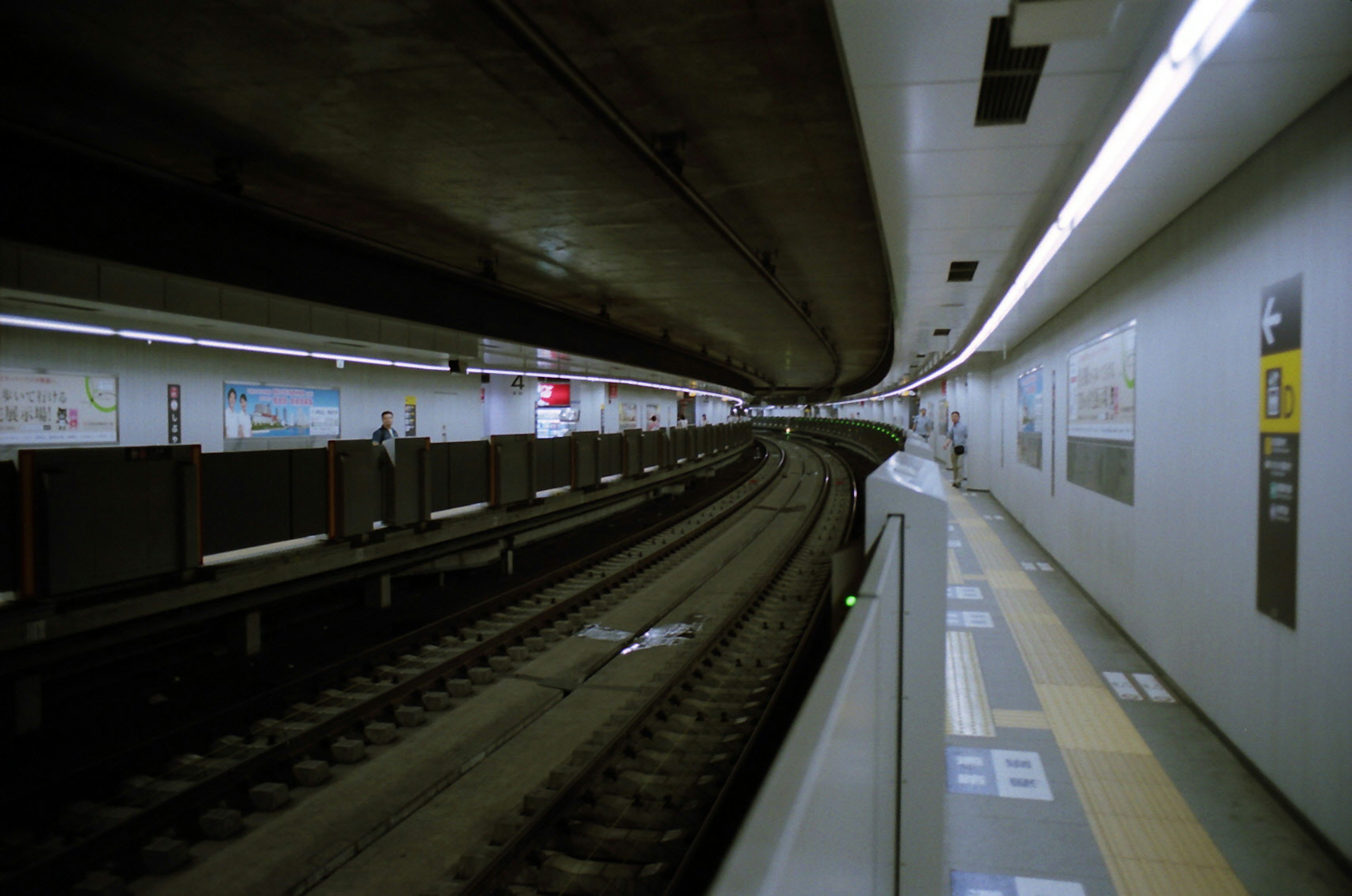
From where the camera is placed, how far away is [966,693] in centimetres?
491

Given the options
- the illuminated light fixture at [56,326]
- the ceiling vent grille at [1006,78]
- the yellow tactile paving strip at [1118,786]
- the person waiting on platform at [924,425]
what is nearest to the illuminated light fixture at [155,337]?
the illuminated light fixture at [56,326]

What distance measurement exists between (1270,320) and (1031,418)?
7.41 metres

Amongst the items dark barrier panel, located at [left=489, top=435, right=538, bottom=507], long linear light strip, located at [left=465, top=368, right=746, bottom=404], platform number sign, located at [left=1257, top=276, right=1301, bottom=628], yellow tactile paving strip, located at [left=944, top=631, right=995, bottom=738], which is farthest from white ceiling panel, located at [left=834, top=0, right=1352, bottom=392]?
long linear light strip, located at [left=465, top=368, right=746, bottom=404]

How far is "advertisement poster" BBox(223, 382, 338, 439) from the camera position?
36.8ft

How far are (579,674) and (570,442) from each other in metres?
7.59

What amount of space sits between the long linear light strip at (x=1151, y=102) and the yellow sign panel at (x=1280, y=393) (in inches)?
48.0

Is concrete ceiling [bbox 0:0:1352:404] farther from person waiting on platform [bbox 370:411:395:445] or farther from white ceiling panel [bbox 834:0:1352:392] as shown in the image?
person waiting on platform [bbox 370:411:395:445]

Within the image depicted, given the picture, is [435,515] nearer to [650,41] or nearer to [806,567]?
[806,567]

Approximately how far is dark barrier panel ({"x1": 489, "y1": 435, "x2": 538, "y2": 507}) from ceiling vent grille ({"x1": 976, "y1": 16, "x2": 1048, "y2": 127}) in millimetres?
8050

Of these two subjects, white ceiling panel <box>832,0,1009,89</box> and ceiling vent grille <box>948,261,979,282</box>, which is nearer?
white ceiling panel <box>832,0,1009,89</box>

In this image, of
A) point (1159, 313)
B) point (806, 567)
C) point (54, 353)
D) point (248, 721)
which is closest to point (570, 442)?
point (806, 567)

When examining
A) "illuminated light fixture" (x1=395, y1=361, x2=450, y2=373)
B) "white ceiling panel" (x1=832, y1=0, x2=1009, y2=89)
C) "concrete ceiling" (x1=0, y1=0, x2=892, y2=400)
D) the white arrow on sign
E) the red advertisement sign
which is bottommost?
the white arrow on sign

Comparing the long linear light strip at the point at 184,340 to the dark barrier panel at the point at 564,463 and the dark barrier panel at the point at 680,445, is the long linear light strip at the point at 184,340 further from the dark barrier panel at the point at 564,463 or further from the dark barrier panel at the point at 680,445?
the dark barrier panel at the point at 680,445

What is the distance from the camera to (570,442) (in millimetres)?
13172
